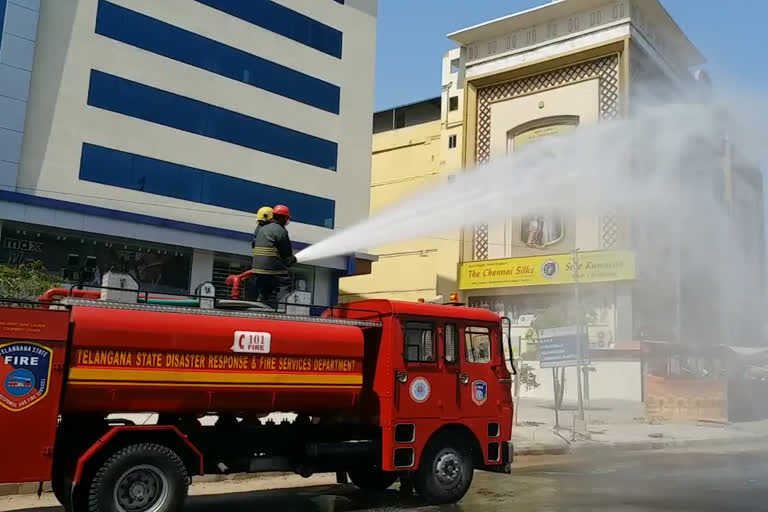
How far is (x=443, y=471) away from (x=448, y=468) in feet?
0.34

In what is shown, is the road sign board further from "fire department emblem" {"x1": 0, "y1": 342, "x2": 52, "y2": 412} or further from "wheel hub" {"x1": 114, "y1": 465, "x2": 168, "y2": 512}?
"fire department emblem" {"x1": 0, "y1": 342, "x2": 52, "y2": 412}

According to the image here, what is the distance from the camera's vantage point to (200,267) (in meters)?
27.8

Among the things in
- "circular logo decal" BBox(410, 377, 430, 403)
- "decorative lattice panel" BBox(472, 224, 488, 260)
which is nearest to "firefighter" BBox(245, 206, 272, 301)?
"circular logo decal" BBox(410, 377, 430, 403)

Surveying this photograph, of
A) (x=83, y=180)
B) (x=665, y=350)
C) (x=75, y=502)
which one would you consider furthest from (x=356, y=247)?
(x=665, y=350)

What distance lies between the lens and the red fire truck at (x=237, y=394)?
7363 mm

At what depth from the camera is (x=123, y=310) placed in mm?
7926

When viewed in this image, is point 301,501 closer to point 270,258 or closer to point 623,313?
point 270,258

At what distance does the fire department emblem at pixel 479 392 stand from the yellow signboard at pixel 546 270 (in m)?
25.8

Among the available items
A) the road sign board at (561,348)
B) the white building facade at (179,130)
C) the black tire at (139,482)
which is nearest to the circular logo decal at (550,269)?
the white building facade at (179,130)

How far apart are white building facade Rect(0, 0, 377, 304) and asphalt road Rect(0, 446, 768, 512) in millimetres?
11761

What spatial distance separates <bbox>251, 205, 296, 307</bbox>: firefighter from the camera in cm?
985

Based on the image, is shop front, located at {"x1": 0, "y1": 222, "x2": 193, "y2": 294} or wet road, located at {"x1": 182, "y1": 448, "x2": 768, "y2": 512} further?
shop front, located at {"x1": 0, "y1": 222, "x2": 193, "y2": 294}

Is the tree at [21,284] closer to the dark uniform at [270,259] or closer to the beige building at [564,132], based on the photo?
the dark uniform at [270,259]

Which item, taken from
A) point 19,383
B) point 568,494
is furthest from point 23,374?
point 568,494
